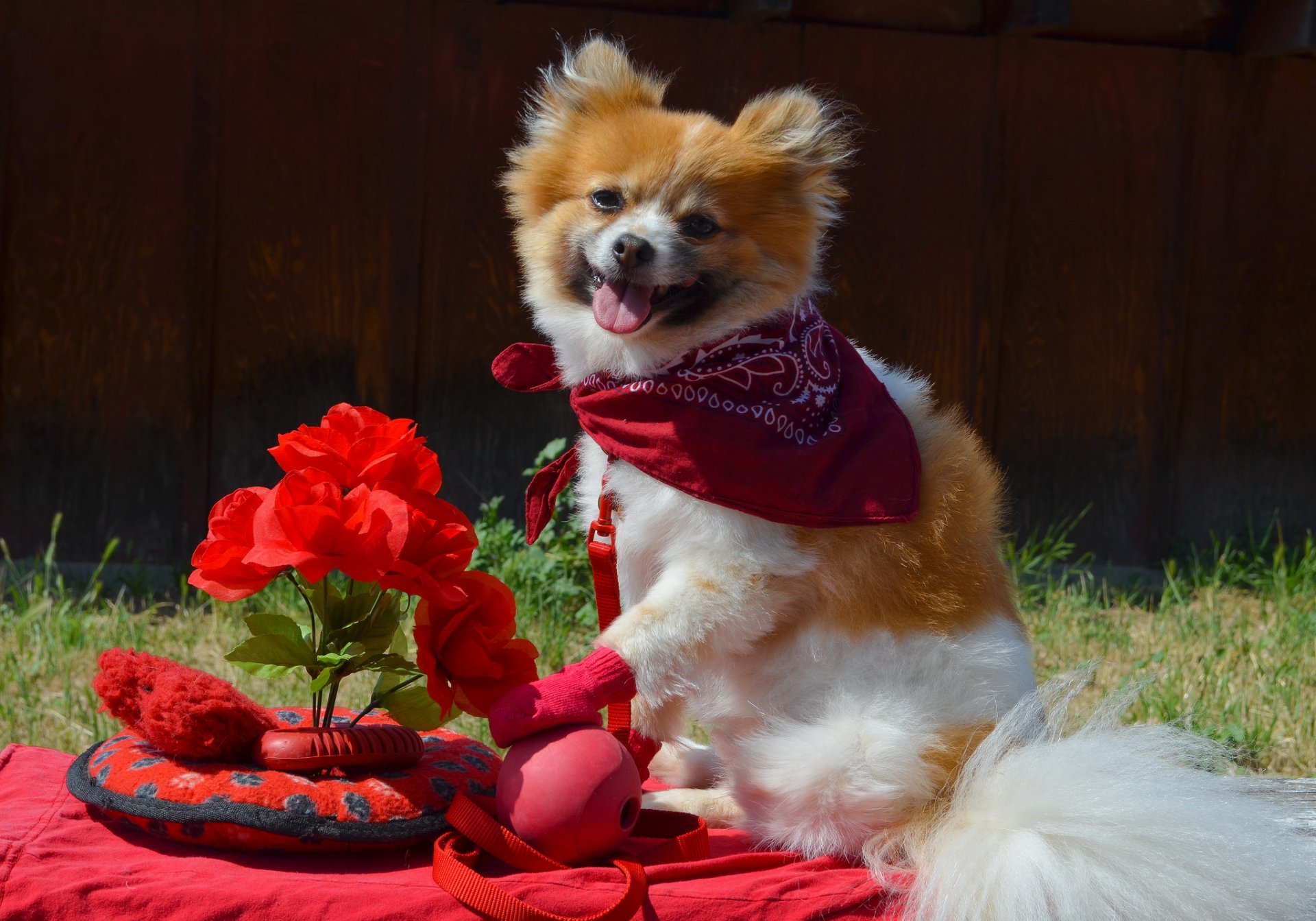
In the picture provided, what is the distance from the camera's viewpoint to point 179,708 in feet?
6.20

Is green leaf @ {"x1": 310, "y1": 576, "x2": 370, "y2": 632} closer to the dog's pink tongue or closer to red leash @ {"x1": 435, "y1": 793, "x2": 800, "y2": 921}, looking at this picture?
red leash @ {"x1": 435, "y1": 793, "x2": 800, "y2": 921}

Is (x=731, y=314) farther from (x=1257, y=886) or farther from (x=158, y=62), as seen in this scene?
(x=158, y=62)

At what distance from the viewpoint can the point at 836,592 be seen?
2.05 metres

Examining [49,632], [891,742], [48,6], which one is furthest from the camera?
[48,6]

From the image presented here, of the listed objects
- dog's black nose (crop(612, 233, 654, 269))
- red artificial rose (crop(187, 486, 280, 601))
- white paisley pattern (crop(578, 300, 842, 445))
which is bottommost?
red artificial rose (crop(187, 486, 280, 601))

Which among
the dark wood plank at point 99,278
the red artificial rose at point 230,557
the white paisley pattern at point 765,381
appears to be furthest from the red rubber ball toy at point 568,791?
the dark wood plank at point 99,278

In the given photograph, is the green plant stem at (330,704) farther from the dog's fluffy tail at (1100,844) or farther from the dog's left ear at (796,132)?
the dog's left ear at (796,132)

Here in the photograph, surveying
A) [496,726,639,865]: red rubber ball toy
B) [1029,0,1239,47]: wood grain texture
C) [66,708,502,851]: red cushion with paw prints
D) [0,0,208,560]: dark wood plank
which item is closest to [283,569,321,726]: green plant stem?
[66,708,502,851]: red cushion with paw prints

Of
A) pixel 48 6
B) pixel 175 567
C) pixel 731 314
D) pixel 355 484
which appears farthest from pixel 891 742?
pixel 48 6

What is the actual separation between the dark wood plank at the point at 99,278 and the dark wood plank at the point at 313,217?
15 centimetres

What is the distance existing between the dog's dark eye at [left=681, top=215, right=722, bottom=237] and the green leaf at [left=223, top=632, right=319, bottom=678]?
0.97 meters

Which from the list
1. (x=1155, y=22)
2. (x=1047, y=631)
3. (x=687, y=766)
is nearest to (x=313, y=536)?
(x=687, y=766)

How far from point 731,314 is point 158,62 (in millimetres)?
3092

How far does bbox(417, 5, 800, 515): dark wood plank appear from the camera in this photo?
437 centimetres
